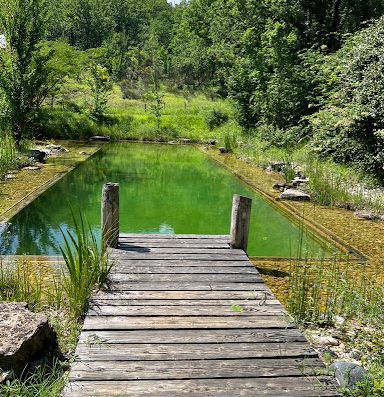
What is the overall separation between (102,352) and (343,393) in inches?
63.1

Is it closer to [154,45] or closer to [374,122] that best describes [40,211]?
[374,122]

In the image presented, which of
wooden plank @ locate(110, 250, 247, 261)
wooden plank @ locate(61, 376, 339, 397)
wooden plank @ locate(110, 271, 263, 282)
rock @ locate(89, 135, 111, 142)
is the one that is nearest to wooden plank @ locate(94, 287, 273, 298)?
wooden plank @ locate(110, 271, 263, 282)

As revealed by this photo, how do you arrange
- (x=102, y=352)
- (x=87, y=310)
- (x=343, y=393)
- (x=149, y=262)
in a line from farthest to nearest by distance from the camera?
1. (x=149, y=262)
2. (x=87, y=310)
3. (x=102, y=352)
4. (x=343, y=393)

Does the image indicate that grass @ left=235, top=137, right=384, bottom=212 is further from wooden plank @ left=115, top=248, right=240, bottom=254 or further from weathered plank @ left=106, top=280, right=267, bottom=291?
weathered plank @ left=106, top=280, right=267, bottom=291

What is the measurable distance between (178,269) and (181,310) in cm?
99

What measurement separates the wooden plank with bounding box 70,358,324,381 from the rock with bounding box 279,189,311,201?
7.50m

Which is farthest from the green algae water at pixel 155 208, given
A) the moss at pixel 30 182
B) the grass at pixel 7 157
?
the grass at pixel 7 157

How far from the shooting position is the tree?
13.4 meters

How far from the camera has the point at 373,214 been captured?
879 cm

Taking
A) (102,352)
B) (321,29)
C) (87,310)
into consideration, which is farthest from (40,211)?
(321,29)

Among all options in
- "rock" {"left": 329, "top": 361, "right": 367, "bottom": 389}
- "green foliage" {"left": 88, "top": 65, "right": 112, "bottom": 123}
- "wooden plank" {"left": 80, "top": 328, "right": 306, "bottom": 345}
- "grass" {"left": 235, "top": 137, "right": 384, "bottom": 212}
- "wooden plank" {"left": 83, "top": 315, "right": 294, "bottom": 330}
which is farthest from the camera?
"green foliage" {"left": 88, "top": 65, "right": 112, "bottom": 123}

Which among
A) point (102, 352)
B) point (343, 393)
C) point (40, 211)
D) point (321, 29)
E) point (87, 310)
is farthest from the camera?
point (321, 29)

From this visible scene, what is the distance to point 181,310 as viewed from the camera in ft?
12.3

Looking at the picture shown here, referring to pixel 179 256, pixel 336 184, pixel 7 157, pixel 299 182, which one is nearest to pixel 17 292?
pixel 179 256
